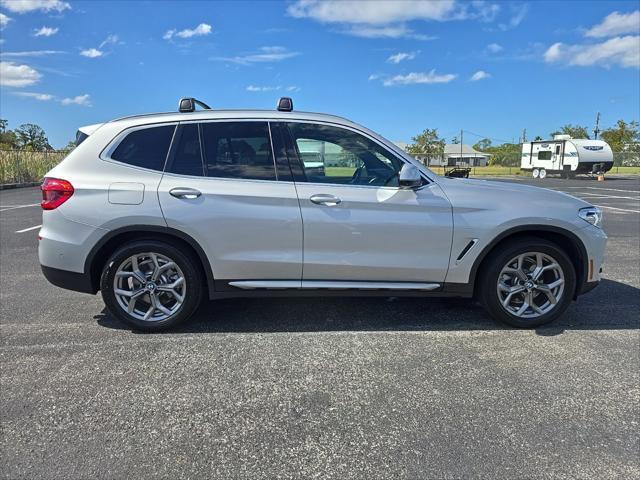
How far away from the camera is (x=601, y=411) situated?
2.72m

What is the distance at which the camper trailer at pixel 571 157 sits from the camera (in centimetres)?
3300

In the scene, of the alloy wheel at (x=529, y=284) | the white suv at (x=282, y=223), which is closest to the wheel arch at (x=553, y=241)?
the white suv at (x=282, y=223)

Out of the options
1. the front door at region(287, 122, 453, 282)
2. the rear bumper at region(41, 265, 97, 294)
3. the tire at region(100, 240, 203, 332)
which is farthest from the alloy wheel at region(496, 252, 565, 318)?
the rear bumper at region(41, 265, 97, 294)

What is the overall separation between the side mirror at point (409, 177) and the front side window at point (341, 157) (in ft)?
0.37

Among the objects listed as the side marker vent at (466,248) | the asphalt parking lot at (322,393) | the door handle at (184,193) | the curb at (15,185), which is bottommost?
the asphalt parking lot at (322,393)

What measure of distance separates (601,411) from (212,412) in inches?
92.8

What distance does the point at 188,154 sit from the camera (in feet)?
12.4

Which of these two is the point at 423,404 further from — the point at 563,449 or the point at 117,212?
the point at 117,212

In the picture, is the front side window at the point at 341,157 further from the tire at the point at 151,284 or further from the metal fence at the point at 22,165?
the metal fence at the point at 22,165

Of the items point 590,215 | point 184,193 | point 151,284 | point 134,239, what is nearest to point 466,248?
point 590,215

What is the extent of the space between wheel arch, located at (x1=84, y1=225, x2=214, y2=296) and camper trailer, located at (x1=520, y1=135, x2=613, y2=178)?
35768 millimetres

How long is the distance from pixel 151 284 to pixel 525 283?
3.21 m

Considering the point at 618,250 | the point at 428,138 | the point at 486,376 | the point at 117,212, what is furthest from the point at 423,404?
the point at 428,138

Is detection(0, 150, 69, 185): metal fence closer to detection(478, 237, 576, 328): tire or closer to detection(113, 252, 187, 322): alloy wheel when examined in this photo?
detection(113, 252, 187, 322): alloy wheel
